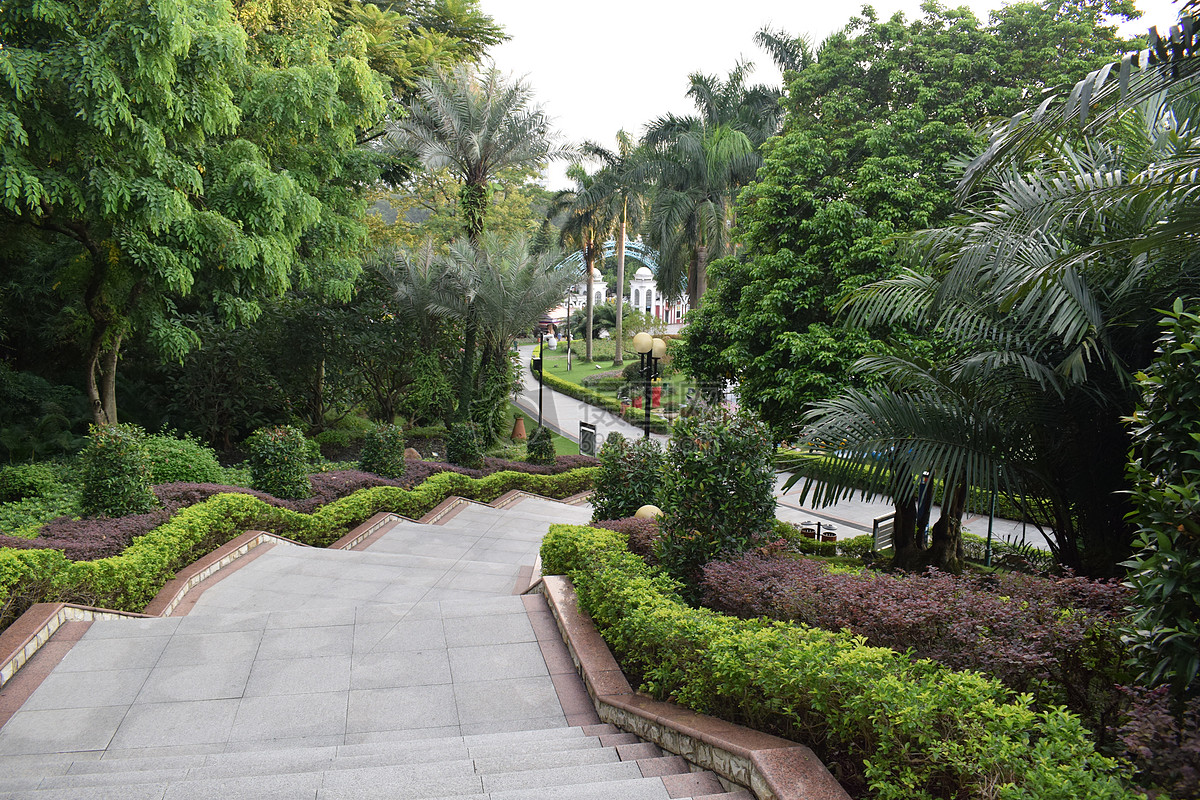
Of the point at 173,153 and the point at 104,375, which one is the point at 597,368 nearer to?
the point at 104,375

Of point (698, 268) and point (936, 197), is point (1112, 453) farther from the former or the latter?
point (698, 268)

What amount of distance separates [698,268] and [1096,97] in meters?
25.1

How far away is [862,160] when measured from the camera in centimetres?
1547

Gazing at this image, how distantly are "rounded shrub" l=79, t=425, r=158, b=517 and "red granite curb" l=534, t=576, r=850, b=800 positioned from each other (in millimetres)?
5159

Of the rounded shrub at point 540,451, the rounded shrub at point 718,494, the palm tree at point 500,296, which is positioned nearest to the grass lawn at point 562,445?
the palm tree at point 500,296

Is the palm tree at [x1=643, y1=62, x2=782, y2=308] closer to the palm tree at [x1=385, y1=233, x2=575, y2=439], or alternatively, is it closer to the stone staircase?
the palm tree at [x1=385, y1=233, x2=575, y2=439]

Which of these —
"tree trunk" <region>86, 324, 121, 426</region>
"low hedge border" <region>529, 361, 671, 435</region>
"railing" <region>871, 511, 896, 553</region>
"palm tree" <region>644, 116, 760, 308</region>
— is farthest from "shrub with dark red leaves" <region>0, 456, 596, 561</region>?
"palm tree" <region>644, 116, 760, 308</region>

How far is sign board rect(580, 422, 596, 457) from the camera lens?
2058cm

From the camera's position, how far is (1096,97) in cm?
393

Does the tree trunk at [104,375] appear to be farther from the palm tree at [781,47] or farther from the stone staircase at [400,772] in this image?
the palm tree at [781,47]

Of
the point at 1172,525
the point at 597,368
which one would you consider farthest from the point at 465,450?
the point at 597,368

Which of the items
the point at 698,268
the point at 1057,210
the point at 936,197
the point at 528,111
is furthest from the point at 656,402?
the point at 1057,210

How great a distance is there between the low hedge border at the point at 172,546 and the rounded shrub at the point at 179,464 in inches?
73.2

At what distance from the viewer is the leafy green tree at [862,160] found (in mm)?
14273
